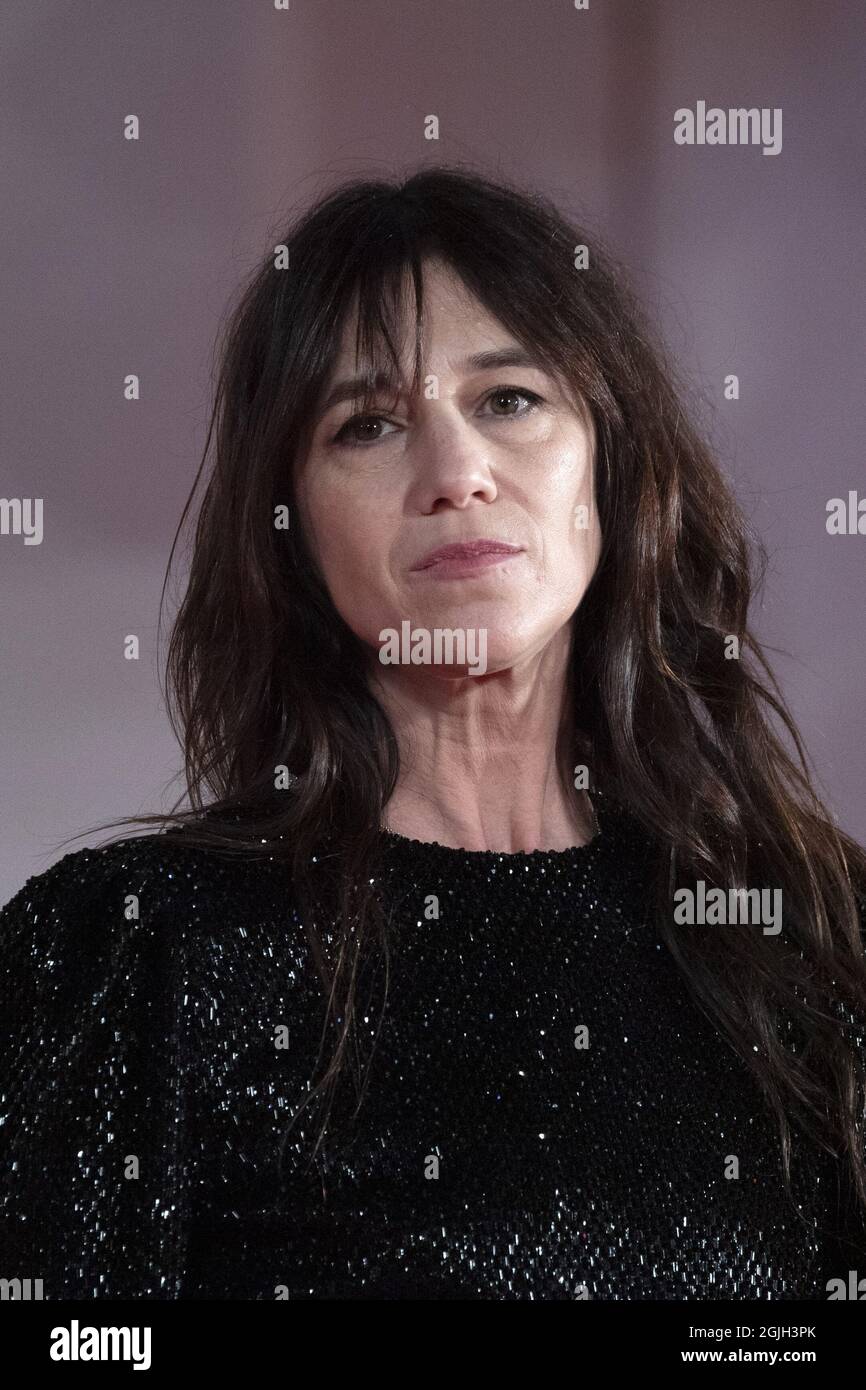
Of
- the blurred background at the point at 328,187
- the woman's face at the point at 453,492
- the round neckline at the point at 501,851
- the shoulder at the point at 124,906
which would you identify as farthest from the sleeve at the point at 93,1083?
the blurred background at the point at 328,187

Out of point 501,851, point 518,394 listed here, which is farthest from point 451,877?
point 518,394

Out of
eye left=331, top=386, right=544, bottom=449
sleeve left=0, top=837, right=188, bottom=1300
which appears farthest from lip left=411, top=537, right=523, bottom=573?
sleeve left=0, top=837, right=188, bottom=1300

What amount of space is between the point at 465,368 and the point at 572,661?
1.10 ft

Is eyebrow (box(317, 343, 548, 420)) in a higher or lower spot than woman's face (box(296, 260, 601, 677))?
higher

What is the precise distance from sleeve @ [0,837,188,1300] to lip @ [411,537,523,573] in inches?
13.9

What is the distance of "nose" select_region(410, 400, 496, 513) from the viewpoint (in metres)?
1.34

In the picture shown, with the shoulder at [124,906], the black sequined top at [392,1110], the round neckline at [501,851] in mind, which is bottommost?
the black sequined top at [392,1110]

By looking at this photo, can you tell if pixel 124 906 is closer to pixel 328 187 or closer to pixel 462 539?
pixel 462 539

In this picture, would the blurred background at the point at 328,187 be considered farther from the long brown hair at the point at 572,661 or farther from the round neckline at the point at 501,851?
the round neckline at the point at 501,851

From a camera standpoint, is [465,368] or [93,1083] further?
[465,368]

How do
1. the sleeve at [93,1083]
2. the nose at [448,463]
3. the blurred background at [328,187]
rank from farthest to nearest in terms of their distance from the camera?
Answer: the blurred background at [328,187]
the nose at [448,463]
the sleeve at [93,1083]

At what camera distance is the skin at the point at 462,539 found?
4.42ft

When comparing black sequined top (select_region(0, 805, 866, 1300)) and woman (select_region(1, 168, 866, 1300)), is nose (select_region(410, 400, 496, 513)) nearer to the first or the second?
woman (select_region(1, 168, 866, 1300))

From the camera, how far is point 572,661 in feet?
5.12
